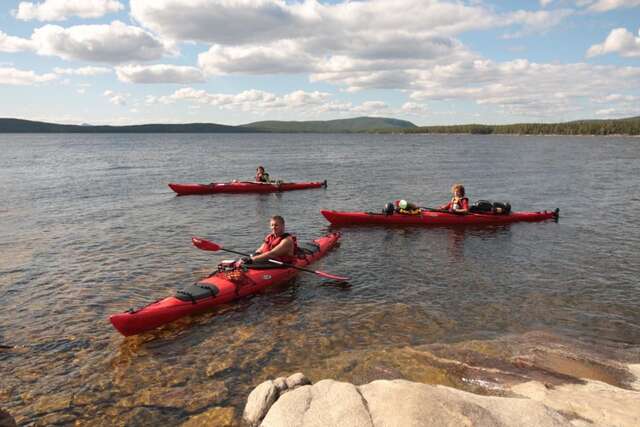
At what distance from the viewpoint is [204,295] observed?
11.1 meters

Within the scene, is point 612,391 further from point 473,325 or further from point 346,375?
point 346,375

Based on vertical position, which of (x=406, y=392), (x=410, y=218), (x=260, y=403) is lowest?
(x=410, y=218)

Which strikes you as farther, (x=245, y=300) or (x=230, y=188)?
(x=230, y=188)

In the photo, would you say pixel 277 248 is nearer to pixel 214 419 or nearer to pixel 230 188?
pixel 214 419

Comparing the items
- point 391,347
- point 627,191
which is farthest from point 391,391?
point 627,191

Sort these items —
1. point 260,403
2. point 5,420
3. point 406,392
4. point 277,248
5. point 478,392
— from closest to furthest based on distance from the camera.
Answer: point 5,420 < point 406,392 < point 260,403 < point 478,392 < point 277,248

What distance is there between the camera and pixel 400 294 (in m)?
12.5

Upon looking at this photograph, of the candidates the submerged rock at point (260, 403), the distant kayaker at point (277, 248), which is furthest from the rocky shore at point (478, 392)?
the distant kayaker at point (277, 248)

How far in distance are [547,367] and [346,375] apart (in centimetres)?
394

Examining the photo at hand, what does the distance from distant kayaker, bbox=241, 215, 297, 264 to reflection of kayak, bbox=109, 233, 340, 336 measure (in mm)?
306

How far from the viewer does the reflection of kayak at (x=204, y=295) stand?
971 cm

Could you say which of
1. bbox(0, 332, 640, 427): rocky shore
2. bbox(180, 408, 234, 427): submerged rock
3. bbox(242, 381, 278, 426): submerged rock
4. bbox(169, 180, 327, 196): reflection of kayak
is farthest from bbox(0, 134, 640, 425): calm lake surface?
bbox(169, 180, 327, 196): reflection of kayak

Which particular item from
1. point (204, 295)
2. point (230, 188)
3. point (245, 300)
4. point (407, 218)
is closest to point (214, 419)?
point (204, 295)

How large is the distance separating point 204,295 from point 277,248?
2.92m
